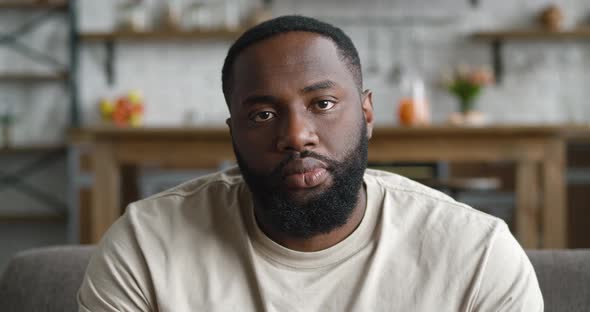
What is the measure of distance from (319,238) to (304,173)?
0.12m

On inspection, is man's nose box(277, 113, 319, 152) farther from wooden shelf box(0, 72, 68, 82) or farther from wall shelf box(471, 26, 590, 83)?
wooden shelf box(0, 72, 68, 82)

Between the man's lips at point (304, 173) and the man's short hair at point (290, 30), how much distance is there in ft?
0.59

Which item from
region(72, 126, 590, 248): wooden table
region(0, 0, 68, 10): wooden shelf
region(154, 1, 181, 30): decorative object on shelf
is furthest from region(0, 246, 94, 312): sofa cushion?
region(0, 0, 68, 10): wooden shelf

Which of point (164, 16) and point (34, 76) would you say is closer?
point (34, 76)

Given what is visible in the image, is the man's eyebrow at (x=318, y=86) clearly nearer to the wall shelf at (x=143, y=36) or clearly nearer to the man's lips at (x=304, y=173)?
the man's lips at (x=304, y=173)

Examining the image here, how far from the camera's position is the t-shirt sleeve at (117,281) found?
105 cm

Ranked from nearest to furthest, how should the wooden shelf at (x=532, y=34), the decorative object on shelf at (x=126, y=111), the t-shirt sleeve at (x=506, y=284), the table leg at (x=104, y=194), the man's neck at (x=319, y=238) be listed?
the t-shirt sleeve at (x=506, y=284)
the man's neck at (x=319, y=238)
the table leg at (x=104, y=194)
the decorative object on shelf at (x=126, y=111)
the wooden shelf at (x=532, y=34)

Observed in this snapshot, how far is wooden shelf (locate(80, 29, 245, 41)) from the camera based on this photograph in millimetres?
4688

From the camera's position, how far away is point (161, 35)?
4.70 meters

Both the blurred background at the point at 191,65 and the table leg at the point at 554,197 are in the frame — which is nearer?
the table leg at the point at 554,197

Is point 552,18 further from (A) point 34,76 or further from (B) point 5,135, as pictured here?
(B) point 5,135

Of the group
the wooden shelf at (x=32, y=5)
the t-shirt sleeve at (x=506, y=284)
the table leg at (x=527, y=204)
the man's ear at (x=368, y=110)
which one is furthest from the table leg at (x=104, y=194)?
the t-shirt sleeve at (x=506, y=284)

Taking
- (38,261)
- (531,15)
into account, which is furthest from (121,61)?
(38,261)

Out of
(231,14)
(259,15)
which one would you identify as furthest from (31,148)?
(259,15)
